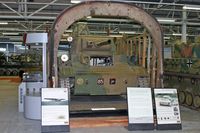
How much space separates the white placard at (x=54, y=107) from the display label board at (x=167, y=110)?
6.75ft

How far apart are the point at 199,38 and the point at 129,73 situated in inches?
108

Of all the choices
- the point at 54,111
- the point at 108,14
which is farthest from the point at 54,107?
the point at 108,14

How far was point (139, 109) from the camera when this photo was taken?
750cm

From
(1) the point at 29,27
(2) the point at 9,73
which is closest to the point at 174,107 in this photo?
(1) the point at 29,27

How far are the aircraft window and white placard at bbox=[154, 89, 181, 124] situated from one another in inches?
155

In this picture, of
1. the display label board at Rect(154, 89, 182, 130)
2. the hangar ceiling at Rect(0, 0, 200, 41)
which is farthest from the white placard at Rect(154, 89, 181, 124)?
the hangar ceiling at Rect(0, 0, 200, 41)

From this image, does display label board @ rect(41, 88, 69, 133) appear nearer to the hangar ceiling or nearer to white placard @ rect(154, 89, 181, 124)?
white placard @ rect(154, 89, 181, 124)

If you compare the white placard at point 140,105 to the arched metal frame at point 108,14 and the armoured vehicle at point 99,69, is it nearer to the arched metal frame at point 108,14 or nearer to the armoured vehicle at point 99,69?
the arched metal frame at point 108,14

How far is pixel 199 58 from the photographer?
1058cm

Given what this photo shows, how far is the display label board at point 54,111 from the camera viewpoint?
7.14 meters

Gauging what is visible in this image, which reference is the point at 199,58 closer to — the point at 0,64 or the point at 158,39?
the point at 158,39

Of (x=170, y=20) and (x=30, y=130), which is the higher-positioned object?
(x=170, y=20)

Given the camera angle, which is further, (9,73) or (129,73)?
(9,73)

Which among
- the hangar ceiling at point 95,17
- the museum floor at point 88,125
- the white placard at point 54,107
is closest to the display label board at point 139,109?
the museum floor at point 88,125
